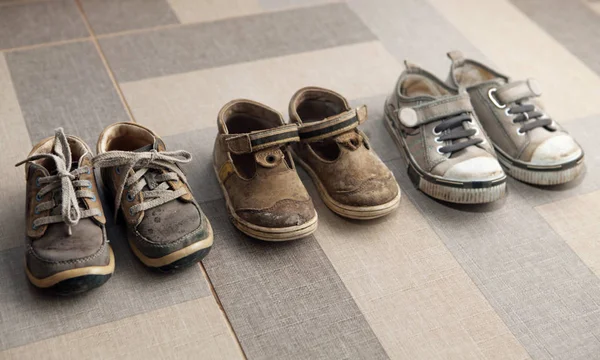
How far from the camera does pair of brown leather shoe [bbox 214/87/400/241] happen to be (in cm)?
144

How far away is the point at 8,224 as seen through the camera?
1471 mm

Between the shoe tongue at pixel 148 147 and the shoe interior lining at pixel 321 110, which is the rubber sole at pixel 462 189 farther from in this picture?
the shoe tongue at pixel 148 147

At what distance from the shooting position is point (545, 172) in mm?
1644

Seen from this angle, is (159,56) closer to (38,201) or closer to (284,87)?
(284,87)

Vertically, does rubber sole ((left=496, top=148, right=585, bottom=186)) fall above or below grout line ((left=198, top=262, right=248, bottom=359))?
above

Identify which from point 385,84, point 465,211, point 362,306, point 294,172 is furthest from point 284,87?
point 362,306

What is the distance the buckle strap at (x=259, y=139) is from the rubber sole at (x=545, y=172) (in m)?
0.57

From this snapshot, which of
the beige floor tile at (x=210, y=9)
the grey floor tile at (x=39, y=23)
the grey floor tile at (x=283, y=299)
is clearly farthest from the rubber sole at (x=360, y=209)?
the grey floor tile at (x=39, y=23)

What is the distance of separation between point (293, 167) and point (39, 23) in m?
1.06

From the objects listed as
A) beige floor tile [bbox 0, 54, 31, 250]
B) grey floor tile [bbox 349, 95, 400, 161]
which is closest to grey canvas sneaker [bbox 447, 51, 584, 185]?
grey floor tile [bbox 349, 95, 400, 161]

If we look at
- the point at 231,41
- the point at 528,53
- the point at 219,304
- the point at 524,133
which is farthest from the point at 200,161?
the point at 528,53

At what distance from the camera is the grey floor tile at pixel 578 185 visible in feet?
5.47

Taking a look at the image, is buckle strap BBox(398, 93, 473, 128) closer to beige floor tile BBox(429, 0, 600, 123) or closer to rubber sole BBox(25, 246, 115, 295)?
beige floor tile BBox(429, 0, 600, 123)

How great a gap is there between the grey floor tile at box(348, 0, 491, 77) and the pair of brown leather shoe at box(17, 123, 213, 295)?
3.13ft
